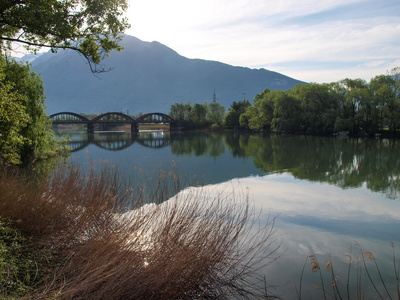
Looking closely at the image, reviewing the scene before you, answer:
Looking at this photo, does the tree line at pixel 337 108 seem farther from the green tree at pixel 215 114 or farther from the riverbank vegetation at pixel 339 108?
the green tree at pixel 215 114

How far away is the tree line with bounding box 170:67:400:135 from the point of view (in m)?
60.2

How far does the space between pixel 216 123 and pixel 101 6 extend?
3934 inches

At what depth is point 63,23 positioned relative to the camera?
11383mm

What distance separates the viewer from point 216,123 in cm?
11131

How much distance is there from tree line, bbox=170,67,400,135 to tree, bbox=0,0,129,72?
57212mm

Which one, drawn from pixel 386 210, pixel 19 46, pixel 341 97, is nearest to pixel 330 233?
pixel 386 210

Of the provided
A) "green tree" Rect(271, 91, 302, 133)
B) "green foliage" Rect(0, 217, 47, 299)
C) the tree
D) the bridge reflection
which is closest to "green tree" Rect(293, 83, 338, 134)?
"green tree" Rect(271, 91, 302, 133)

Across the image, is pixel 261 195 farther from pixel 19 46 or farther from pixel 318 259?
pixel 19 46

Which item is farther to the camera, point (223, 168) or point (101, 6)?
point (223, 168)

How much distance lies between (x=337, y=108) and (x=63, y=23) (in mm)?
63751

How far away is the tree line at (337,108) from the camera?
60.2m

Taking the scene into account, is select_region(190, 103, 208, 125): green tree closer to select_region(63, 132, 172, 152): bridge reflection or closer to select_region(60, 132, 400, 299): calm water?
select_region(63, 132, 172, 152): bridge reflection

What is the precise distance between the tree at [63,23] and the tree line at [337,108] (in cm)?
5721

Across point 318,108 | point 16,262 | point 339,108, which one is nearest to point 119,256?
point 16,262
